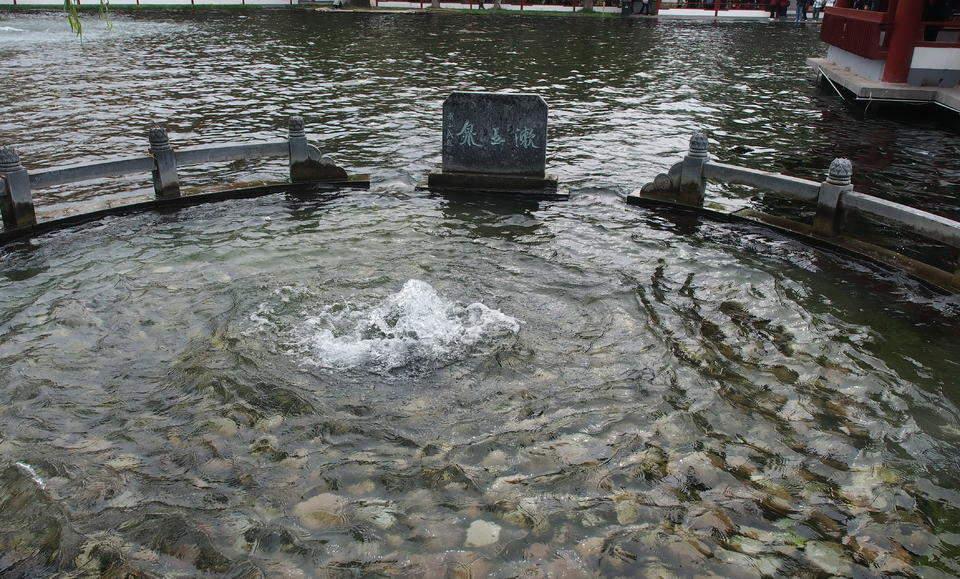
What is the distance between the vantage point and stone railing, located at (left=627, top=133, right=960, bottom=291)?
28.4 ft

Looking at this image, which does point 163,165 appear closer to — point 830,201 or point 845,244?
point 830,201

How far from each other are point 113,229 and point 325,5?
1839 inches

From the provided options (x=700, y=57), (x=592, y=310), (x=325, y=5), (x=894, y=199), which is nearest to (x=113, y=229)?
(x=592, y=310)

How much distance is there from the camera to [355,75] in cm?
2447

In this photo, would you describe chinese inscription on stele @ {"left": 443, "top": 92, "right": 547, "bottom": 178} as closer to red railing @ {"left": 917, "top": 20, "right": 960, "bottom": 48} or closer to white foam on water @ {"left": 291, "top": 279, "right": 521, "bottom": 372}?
white foam on water @ {"left": 291, "top": 279, "right": 521, "bottom": 372}

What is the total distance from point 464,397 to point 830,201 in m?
6.33

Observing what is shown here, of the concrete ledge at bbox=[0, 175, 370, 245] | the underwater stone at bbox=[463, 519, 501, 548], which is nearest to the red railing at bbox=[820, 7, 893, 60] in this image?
the concrete ledge at bbox=[0, 175, 370, 245]

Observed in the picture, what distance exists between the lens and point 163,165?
432 inches

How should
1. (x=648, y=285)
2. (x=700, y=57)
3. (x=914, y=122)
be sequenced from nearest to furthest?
(x=648, y=285) → (x=914, y=122) → (x=700, y=57)

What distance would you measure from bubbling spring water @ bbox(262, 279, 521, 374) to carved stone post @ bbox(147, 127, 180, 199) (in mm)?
4662

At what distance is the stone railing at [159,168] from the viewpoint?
963 cm

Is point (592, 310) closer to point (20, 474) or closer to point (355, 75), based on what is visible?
point (20, 474)

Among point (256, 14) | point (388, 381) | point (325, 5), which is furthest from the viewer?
point (325, 5)

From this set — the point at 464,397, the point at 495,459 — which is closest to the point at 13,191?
the point at 464,397
